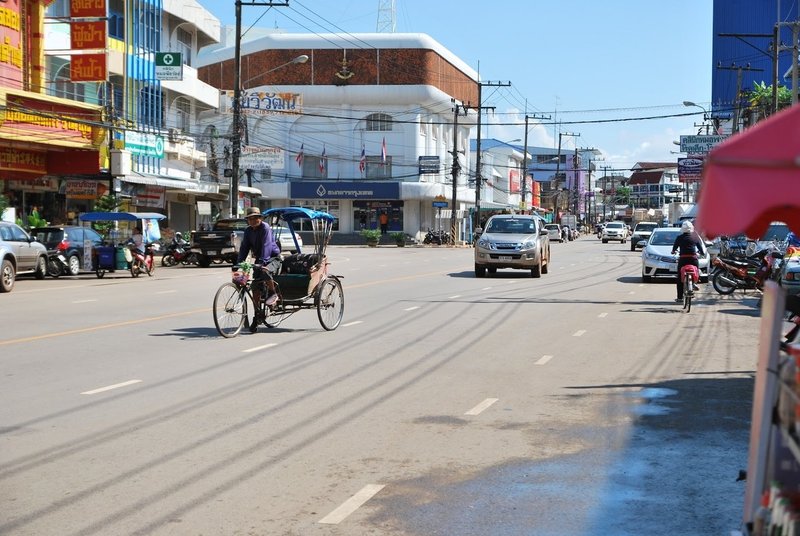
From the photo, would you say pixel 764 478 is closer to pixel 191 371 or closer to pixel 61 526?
pixel 61 526

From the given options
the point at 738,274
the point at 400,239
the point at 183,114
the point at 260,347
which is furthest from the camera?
the point at 400,239

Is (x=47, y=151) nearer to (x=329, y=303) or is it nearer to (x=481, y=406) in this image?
(x=329, y=303)

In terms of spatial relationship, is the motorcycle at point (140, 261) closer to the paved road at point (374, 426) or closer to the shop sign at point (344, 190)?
the paved road at point (374, 426)

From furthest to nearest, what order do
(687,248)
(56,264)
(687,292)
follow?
(56,264)
(687,248)
(687,292)

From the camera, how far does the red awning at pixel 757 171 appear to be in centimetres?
332

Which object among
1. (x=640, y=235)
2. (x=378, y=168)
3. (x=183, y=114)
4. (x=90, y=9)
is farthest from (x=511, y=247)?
(x=378, y=168)

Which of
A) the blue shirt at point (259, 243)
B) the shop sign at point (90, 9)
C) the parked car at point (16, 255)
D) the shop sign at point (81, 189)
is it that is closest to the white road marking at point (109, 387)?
the blue shirt at point (259, 243)

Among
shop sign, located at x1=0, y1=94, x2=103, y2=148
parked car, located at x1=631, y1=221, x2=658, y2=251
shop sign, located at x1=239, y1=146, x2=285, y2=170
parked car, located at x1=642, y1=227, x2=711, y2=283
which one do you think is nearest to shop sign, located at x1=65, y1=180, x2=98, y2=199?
shop sign, located at x1=0, y1=94, x2=103, y2=148

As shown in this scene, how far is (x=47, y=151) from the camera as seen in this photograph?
38.5 meters

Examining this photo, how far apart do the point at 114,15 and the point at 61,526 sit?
45037mm

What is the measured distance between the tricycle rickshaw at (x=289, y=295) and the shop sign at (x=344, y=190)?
6569 centimetres

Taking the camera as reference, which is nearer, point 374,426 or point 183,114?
point 374,426

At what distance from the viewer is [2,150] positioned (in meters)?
35.4

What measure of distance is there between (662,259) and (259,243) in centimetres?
1697
